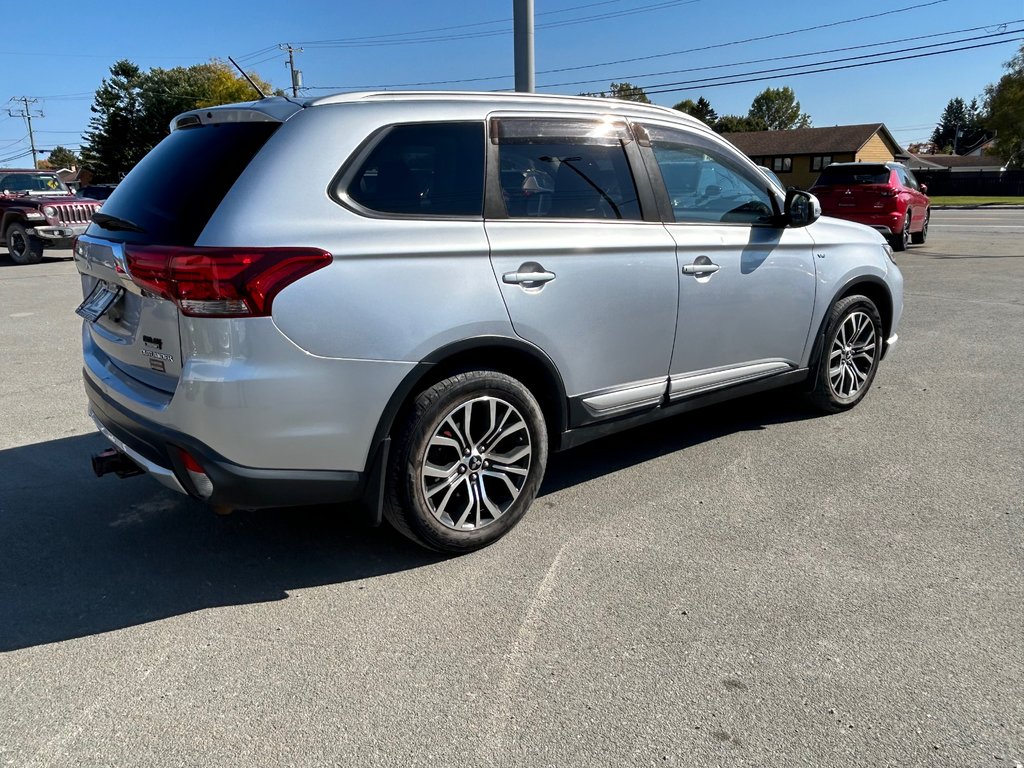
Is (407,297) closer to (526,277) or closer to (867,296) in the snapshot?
(526,277)

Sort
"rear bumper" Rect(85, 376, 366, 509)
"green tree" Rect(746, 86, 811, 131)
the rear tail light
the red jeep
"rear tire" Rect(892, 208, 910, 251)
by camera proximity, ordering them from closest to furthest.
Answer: the rear tail light
"rear bumper" Rect(85, 376, 366, 509)
"rear tire" Rect(892, 208, 910, 251)
the red jeep
"green tree" Rect(746, 86, 811, 131)

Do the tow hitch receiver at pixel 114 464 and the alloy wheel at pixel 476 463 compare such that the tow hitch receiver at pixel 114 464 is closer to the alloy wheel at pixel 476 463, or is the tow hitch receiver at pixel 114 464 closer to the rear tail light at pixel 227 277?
the rear tail light at pixel 227 277

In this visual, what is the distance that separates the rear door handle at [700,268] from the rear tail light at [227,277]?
206cm

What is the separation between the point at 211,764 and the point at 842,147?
2723 inches

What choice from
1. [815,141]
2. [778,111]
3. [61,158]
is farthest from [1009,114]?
[61,158]

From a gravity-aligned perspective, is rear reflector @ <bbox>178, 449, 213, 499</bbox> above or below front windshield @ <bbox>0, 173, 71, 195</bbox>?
below

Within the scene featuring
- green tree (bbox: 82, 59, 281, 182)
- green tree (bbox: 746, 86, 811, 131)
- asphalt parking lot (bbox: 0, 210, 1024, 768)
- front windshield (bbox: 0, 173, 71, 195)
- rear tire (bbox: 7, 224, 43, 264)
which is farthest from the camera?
green tree (bbox: 746, 86, 811, 131)

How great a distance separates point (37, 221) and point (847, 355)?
15.6 meters

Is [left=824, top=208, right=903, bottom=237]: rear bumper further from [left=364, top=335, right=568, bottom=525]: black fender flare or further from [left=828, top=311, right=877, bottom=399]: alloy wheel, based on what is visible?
[left=364, top=335, right=568, bottom=525]: black fender flare

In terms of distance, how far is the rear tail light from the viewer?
9.26 feet

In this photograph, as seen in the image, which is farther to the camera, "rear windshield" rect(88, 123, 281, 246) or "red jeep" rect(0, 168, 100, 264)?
"red jeep" rect(0, 168, 100, 264)

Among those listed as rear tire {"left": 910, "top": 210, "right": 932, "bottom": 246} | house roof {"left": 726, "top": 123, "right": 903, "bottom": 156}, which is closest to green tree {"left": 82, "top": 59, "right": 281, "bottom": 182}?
house roof {"left": 726, "top": 123, "right": 903, "bottom": 156}

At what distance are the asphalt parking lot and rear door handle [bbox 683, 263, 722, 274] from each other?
1.12m

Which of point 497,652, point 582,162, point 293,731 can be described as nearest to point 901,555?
point 497,652
